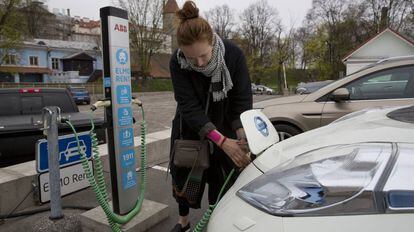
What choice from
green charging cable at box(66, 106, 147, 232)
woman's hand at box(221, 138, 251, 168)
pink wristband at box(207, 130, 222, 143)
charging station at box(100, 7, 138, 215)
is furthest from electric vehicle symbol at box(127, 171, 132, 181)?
woman's hand at box(221, 138, 251, 168)

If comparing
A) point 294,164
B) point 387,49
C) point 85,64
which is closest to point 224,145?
point 294,164

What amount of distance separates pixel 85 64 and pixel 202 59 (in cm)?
5635

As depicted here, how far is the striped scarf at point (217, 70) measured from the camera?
2.47 m

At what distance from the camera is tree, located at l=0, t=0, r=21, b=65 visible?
26953 millimetres

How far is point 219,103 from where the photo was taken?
265 centimetres

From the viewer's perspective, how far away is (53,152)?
255cm

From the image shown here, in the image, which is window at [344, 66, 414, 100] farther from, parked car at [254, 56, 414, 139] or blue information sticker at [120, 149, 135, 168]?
blue information sticker at [120, 149, 135, 168]

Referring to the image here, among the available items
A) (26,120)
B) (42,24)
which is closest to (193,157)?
(26,120)

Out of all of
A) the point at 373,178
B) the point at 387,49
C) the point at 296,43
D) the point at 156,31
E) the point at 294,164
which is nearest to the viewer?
the point at 373,178

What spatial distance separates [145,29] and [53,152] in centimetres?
4838

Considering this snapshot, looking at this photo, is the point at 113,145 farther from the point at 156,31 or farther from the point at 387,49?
the point at 156,31

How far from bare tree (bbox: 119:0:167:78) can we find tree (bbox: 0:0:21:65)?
19.9m

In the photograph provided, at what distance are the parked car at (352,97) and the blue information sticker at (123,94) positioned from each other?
2.78 metres

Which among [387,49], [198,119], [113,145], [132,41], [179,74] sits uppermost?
[132,41]
